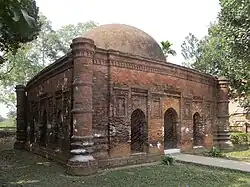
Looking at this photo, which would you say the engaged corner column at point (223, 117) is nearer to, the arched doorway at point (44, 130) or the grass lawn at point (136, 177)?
the grass lawn at point (136, 177)

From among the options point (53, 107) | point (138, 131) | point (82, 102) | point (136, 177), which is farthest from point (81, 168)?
point (53, 107)

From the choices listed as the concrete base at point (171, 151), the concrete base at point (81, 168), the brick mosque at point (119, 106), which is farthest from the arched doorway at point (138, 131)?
the concrete base at point (81, 168)

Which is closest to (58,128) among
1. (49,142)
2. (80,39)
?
(49,142)

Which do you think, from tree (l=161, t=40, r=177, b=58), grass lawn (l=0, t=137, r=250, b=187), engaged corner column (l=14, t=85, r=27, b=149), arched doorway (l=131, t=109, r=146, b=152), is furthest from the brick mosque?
tree (l=161, t=40, r=177, b=58)

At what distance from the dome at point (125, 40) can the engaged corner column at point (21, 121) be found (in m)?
6.58

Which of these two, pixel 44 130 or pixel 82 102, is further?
pixel 44 130

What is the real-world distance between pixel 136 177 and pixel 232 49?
9253 mm

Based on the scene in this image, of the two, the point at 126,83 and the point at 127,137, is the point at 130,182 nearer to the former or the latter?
the point at 127,137

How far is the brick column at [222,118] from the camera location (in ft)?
48.9

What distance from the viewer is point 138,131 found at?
11031mm

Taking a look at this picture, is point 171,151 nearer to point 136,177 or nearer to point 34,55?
point 136,177

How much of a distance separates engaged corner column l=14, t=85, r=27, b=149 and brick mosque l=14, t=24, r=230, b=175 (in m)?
1.93

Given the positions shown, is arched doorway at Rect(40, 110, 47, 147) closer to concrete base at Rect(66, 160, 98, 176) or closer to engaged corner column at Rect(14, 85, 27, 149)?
engaged corner column at Rect(14, 85, 27, 149)

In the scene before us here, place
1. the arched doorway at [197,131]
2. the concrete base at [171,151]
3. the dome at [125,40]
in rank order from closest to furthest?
the concrete base at [171,151] < the dome at [125,40] < the arched doorway at [197,131]
